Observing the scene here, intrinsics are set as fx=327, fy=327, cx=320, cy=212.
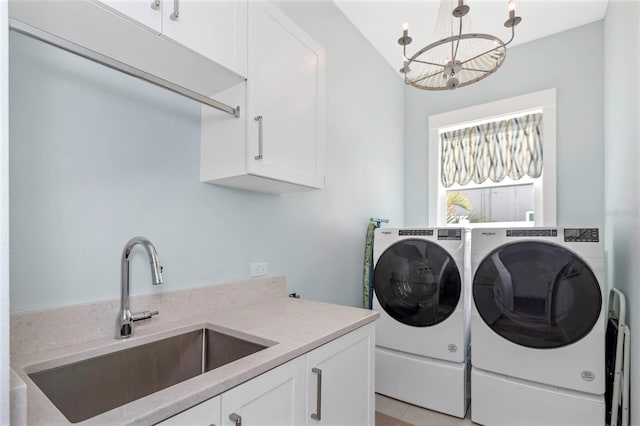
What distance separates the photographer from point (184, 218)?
1.49 meters

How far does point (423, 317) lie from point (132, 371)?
182 centimetres

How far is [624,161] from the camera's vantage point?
6.33 ft

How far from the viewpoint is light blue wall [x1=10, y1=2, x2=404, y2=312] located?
105 centimetres

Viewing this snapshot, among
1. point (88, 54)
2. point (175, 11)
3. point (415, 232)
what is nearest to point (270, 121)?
point (175, 11)

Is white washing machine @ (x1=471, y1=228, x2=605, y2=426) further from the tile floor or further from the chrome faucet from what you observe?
the chrome faucet

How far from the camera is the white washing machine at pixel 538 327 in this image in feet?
5.94

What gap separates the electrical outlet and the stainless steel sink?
1.60 ft

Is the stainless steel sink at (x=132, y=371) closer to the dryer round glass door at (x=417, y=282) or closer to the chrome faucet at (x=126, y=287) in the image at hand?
the chrome faucet at (x=126, y=287)

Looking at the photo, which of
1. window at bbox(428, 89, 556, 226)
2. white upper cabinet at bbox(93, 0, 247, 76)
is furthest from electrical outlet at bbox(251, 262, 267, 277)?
window at bbox(428, 89, 556, 226)

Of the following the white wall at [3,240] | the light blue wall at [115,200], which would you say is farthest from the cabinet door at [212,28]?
the white wall at [3,240]

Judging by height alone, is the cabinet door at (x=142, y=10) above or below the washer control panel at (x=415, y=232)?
above

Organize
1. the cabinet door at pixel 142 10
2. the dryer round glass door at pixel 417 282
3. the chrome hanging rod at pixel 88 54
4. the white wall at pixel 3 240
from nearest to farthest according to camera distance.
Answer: the white wall at pixel 3 240
the chrome hanging rod at pixel 88 54
the cabinet door at pixel 142 10
the dryer round glass door at pixel 417 282

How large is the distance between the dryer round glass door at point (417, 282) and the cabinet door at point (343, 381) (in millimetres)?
911

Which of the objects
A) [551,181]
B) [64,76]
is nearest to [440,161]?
[551,181]
